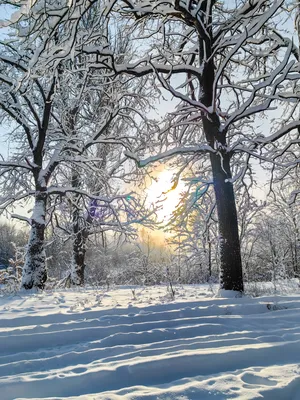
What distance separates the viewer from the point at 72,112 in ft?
35.6

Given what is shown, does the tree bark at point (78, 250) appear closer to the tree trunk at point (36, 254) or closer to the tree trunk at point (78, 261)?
the tree trunk at point (78, 261)

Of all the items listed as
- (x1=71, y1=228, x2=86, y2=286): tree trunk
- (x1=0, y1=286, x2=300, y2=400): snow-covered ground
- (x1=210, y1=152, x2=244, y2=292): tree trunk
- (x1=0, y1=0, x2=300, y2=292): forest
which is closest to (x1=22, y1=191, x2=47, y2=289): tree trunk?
(x1=0, y1=0, x2=300, y2=292): forest

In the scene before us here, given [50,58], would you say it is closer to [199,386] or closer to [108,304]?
[108,304]

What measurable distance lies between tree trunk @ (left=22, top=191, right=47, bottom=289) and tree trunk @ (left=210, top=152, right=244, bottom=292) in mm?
4795

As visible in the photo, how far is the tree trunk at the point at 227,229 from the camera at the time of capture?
605 centimetres

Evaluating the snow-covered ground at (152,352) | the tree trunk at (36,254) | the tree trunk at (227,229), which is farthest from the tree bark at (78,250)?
the snow-covered ground at (152,352)

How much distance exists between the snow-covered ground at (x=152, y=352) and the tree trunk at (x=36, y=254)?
11.1 ft

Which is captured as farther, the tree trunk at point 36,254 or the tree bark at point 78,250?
the tree bark at point 78,250

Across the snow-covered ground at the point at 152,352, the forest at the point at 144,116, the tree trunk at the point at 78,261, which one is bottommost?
the snow-covered ground at the point at 152,352

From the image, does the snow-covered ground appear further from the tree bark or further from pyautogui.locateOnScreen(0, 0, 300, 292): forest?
the tree bark

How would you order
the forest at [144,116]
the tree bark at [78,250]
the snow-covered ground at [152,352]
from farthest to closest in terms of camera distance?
the tree bark at [78,250] → the forest at [144,116] → the snow-covered ground at [152,352]

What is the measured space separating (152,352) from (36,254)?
6.09 metres

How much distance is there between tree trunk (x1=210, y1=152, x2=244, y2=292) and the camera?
6055 mm

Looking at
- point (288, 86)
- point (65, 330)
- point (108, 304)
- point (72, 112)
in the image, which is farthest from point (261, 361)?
point (72, 112)
